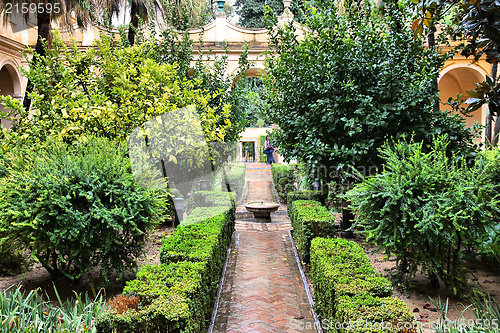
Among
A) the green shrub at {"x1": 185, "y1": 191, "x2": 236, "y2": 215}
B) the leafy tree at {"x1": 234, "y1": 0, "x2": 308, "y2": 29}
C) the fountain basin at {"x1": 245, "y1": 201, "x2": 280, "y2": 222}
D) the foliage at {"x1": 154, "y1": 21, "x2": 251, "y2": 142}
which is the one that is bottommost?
the fountain basin at {"x1": 245, "y1": 201, "x2": 280, "y2": 222}

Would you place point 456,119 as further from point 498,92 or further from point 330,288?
point 330,288

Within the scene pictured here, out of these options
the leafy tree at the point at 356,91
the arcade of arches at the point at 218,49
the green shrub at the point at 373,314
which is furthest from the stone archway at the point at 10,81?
the green shrub at the point at 373,314

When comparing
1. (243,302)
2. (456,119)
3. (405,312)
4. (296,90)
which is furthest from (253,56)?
(405,312)

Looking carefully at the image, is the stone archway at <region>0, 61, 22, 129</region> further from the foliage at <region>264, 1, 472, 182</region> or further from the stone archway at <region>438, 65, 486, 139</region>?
the stone archway at <region>438, 65, 486, 139</region>

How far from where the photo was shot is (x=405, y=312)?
9.66ft

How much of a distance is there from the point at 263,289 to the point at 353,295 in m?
2.30

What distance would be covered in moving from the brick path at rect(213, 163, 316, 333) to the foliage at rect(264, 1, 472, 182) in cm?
202

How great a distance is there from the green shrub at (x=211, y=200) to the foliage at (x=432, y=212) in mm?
3755

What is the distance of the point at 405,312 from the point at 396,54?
5.03m

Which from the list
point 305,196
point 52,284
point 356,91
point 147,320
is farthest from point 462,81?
point 147,320

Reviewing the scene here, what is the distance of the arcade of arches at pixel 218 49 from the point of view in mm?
19047

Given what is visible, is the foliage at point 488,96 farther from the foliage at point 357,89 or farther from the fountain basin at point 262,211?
the fountain basin at point 262,211

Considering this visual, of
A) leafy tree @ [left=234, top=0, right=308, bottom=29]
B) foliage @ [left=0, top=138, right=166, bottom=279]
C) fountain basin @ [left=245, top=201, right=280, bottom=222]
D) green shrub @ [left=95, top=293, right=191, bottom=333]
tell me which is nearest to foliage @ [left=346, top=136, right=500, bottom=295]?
green shrub @ [left=95, top=293, right=191, bottom=333]

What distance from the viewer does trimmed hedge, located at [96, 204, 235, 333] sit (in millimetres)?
2941
